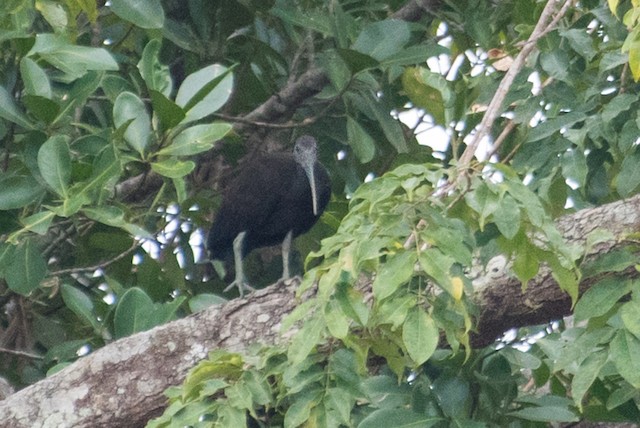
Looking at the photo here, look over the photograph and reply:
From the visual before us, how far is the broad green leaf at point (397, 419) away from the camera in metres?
2.43

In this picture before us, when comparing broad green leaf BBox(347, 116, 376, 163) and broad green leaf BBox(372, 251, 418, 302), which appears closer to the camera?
broad green leaf BBox(372, 251, 418, 302)

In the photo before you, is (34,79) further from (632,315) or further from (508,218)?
(632,315)

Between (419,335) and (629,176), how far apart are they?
1.04 metres

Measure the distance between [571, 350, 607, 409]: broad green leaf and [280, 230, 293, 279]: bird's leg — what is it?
7.25 ft

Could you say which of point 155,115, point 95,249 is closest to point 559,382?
point 155,115

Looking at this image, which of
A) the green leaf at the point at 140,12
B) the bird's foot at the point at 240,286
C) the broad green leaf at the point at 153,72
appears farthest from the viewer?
the bird's foot at the point at 240,286

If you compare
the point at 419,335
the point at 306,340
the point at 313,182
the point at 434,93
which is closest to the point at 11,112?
the point at 434,93

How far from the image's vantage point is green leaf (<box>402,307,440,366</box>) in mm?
2127

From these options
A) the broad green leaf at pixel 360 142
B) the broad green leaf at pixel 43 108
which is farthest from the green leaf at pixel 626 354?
the broad green leaf at pixel 360 142

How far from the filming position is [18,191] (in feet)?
10.7

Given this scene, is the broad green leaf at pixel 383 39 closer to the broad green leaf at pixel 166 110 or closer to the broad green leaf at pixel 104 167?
the broad green leaf at pixel 166 110

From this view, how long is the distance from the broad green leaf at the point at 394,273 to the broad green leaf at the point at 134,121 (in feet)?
3.94

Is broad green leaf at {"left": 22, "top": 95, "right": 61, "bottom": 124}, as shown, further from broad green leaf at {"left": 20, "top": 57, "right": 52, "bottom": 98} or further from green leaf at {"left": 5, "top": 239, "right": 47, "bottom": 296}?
green leaf at {"left": 5, "top": 239, "right": 47, "bottom": 296}

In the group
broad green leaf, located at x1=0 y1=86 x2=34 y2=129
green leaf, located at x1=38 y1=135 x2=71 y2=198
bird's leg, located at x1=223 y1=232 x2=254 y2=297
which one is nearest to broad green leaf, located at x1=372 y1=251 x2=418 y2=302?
green leaf, located at x1=38 y1=135 x2=71 y2=198
